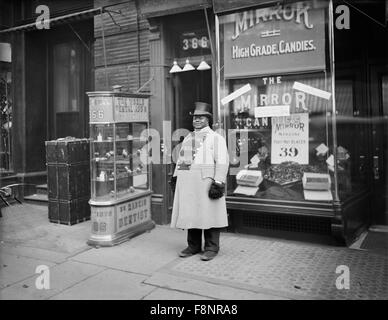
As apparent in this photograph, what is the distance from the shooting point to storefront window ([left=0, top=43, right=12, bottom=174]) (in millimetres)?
10125

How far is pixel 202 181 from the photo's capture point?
18.3ft

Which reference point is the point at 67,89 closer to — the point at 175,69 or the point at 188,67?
the point at 175,69

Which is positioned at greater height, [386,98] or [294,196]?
[386,98]

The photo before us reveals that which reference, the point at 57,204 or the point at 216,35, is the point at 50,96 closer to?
the point at 57,204

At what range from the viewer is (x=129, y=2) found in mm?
7891

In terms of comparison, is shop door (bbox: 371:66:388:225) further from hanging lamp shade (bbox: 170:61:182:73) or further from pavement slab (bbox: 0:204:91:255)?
pavement slab (bbox: 0:204:91:255)

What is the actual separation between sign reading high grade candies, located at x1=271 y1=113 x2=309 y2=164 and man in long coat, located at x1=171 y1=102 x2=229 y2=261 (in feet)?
4.77

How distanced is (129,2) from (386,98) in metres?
5.06

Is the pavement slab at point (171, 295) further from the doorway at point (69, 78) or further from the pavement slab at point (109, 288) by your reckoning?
the doorway at point (69, 78)

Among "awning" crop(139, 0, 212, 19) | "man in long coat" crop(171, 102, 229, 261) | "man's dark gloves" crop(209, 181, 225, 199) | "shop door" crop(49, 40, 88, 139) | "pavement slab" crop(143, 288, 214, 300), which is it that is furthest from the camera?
"shop door" crop(49, 40, 88, 139)

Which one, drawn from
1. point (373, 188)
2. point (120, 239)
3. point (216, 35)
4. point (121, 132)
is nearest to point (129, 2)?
point (216, 35)

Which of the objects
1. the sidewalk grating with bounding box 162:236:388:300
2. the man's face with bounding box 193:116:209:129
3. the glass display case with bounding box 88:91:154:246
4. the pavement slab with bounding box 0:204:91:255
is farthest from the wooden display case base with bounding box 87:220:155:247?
the man's face with bounding box 193:116:209:129
